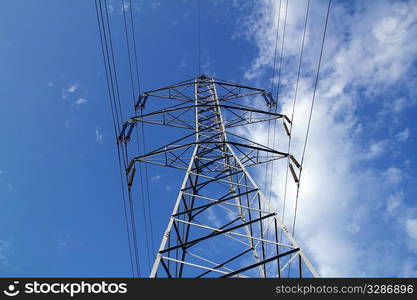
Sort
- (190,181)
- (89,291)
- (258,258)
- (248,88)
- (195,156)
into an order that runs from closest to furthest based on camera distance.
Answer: (89,291)
(258,258)
(190,181)
(195,156)
(248,88)

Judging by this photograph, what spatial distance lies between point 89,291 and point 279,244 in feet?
11.0

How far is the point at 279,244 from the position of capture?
18.1 ft

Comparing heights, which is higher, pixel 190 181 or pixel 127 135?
pixel 127 135

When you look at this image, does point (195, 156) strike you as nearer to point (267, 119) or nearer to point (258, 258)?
point (258, 258)

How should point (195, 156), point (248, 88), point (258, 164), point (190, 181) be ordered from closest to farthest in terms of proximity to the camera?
point (190, 181), point (195, 156), point (258, 164), point (248, 88)

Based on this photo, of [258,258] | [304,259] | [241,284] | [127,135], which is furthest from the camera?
[127,135]

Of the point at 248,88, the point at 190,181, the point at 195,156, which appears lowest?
the point at 190,181

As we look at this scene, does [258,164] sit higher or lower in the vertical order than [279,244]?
higher

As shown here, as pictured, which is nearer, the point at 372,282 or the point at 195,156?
the point at 372,282

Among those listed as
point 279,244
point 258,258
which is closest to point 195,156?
point 258,258

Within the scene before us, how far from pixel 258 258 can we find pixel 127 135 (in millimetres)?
6423

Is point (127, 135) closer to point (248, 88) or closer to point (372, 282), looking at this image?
point (248, 88)

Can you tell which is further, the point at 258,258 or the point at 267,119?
the point at 267,119

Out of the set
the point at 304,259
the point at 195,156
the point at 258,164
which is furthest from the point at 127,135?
the point at 304,259
